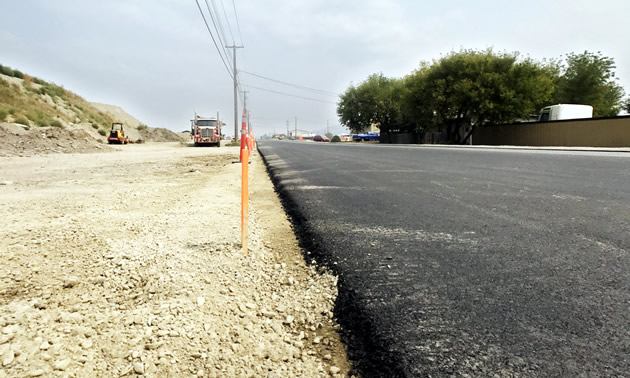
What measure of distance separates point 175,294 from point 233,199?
3.85 metres

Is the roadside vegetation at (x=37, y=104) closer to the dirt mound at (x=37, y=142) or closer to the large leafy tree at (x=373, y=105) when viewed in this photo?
the dirt mound at (x=37, y=142)

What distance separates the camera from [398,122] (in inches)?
2378

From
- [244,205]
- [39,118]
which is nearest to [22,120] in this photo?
[39,118]

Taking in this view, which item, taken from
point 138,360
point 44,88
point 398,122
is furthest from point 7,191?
point 398,122

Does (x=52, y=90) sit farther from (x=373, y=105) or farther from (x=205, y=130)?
(x=373, y=105)

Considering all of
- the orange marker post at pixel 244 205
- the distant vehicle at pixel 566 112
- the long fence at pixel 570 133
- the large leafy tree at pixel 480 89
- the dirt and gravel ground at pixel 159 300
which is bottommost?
the dirt and gravel ground at pixel 159 300

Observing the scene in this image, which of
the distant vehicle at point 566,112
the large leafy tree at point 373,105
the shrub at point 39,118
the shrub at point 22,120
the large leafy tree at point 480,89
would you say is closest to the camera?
the shrub at point 22,120

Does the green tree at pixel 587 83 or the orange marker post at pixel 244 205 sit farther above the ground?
the green tree at pixel 587 83

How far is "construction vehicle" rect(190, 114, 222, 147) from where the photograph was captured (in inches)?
1441

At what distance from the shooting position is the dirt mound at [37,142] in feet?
59.1


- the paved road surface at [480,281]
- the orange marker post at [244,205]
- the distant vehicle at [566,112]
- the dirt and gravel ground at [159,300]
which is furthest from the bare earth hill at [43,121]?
the distant vehicle at [566,112]

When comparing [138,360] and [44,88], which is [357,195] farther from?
[44,88]

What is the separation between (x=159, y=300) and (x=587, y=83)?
53112 millimetres

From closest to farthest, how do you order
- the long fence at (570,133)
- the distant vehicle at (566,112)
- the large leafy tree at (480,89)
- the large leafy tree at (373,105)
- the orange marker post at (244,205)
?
the orange marker post at (244,205), the long fence at (570,133), the distant vehicle at (566,112), the large leafy tree at (480,89), the large leafy tree at (373,105)
